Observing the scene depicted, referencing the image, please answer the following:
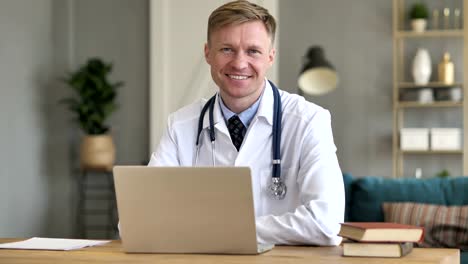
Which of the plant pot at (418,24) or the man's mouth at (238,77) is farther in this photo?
the plant pot at (418,24)

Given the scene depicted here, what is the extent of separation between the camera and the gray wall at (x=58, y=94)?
6.73m

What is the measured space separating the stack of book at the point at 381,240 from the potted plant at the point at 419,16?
5.31 meters

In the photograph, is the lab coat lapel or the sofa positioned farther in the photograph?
the sofa

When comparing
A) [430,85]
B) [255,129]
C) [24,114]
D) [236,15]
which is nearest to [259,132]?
[255,129]

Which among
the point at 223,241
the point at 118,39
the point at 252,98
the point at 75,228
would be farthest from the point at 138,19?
the point at 223,241

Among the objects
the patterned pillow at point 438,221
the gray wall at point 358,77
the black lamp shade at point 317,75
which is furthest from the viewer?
the gray wall at point 358,77

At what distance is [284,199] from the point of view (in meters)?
2.46

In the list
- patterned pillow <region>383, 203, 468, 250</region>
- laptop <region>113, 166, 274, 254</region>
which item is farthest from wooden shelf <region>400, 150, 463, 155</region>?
laptop <region>113, 166, 274, 254</region>

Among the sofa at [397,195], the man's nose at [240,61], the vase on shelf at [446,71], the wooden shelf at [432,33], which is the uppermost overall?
the wooden shelf at [432,33]

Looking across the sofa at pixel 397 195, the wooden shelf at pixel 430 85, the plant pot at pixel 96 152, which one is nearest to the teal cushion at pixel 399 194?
the sofa at pixel 397 195

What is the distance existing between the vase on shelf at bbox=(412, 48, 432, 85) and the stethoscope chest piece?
15.8 feet

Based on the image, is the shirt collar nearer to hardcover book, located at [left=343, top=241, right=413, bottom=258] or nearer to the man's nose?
the man's nose

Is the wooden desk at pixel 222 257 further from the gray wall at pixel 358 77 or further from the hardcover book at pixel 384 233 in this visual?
the gray wall at pixel 358 77

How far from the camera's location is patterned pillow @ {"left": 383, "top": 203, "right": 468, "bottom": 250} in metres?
4.16
